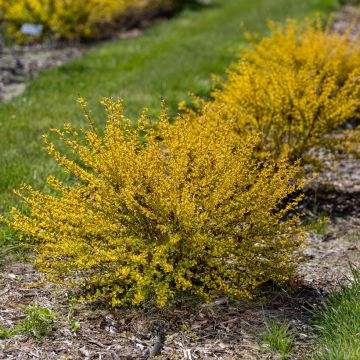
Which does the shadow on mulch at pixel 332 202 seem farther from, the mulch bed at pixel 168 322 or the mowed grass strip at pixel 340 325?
the mowed grass strip at pixel 340 325

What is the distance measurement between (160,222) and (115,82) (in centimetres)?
478

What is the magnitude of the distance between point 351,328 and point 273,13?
467 inches

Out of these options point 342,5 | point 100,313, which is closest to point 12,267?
point 100,313

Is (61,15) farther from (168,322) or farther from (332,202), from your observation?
(168,322)

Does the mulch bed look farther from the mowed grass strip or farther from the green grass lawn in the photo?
the green grass lawn

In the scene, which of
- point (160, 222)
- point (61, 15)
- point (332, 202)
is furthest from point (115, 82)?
point (160, 222)

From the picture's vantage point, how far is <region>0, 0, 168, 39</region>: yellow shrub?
10.5 meters

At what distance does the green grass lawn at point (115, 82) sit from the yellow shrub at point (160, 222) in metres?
0.86

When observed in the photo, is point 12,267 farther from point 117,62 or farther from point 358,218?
point 117,62

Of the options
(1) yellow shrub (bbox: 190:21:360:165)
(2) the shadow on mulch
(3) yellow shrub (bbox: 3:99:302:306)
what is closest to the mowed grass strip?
(3) yellow shrub (bbox: 3:99:302:306)

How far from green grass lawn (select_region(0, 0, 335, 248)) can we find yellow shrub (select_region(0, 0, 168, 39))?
0.61 metres

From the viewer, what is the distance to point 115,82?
7.98 metres

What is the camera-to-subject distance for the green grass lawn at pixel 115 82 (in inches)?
215

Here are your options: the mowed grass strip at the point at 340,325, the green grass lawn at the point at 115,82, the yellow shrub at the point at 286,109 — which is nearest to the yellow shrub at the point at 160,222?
the mowed grass strip at the point at 340,325
